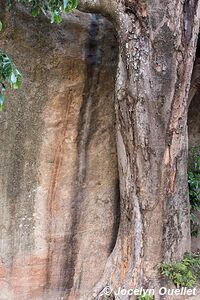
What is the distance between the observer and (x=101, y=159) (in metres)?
3.56

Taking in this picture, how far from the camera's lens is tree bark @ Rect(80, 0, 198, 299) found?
2873 millimetres

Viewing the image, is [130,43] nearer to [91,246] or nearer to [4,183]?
[4,183]

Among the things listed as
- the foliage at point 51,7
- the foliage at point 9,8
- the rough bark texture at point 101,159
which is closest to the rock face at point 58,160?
the rough bark texture at point 101,159

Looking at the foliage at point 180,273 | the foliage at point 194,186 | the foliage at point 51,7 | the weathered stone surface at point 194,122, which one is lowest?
the foliage at point 180,273

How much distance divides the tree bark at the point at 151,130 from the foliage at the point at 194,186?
49 centimetres

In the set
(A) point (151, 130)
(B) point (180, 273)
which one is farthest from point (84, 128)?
(B) point (180, 273)

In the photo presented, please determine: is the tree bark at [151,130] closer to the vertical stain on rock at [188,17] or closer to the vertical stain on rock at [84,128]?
the vertical stain on rock at [188,17]

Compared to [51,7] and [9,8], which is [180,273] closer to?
[51,7]

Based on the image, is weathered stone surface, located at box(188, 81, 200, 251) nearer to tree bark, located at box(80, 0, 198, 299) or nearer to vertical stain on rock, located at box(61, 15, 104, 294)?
tree bark, located at box(80, 0, 198, 299)

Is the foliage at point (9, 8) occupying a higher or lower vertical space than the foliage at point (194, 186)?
higher

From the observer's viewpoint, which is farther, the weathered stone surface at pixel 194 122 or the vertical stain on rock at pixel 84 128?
the weathered stone surface at pixel 194 122

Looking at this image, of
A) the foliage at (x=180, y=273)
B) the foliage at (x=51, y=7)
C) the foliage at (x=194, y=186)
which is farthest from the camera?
the foliage at (x=194, y=186)

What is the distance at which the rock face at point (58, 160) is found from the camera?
10.5 ft

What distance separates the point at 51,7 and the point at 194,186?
230cm
